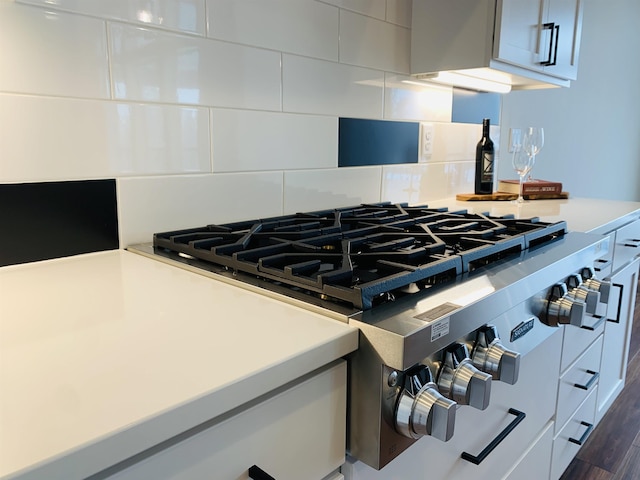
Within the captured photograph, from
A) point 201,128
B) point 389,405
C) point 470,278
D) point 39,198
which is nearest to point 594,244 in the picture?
point 470,278

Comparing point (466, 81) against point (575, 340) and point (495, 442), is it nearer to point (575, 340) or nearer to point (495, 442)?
point (575, 340)

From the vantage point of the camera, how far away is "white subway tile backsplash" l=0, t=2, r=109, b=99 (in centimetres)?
86

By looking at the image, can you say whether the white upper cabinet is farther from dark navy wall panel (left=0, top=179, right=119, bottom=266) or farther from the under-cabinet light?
dark navy wall panel (left=0, top=179, right=119, bottom=266)

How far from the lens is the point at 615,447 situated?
6.11 feet

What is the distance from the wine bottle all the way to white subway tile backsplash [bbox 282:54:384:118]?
0.59m

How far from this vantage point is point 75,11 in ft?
3.05

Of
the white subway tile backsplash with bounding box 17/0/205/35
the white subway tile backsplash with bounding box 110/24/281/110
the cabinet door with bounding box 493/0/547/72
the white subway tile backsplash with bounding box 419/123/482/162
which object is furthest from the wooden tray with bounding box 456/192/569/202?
the white subway tile backsplash with bounding box 17/0/205/35

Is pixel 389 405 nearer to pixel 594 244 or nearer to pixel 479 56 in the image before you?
pixel 594 244

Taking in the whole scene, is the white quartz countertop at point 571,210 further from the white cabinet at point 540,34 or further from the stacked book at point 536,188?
the white cabinet at point 540,34

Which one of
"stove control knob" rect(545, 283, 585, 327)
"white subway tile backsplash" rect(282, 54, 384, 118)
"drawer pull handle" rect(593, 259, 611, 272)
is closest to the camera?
"stove control knob" rect(545, 283, 585, 327)

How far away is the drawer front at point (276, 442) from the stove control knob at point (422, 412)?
0.24 feet

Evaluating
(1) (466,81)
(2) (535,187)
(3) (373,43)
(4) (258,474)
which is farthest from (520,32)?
(4) (258,474)

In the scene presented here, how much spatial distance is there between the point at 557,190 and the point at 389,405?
1784mm

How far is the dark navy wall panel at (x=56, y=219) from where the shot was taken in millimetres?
906
